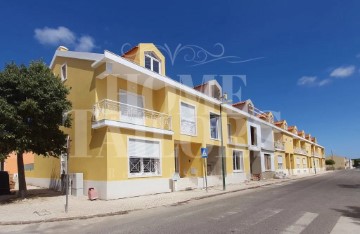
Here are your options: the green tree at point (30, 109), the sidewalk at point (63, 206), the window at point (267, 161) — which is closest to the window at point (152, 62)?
the green tree at point (30, 109)

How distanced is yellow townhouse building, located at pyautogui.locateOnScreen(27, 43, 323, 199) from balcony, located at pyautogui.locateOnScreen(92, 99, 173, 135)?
5cm

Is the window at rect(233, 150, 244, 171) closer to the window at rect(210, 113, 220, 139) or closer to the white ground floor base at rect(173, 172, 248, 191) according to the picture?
the white ground floor base at rect(173, 172, 248, 191)

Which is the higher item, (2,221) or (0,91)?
(0,91)

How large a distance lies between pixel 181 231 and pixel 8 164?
1262 inches

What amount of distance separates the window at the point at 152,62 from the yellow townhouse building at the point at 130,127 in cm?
6

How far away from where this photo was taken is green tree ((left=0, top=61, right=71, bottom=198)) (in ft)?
43.4

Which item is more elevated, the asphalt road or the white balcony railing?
the white balcony railing

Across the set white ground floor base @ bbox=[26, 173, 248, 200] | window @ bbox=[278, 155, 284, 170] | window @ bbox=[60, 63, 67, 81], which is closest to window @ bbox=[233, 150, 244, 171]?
white ground floor base @ bbox=[26, 173, 248, 200]

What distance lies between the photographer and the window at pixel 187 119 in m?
21.2

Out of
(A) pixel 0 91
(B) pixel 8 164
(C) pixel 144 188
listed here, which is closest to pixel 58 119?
(A) pixel 0 91

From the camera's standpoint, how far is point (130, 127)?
644 inches

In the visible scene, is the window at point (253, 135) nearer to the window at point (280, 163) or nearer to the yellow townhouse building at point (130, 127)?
the yellow townhouse building at point (130, 127)

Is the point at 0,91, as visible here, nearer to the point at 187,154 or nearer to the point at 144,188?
the point at 144,188

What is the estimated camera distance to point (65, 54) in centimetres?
1934
